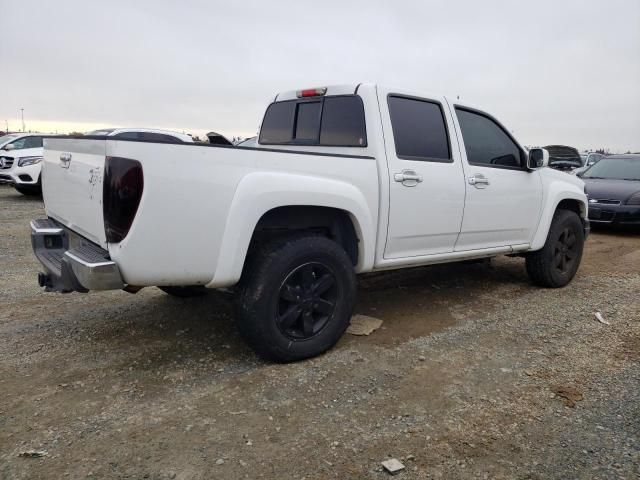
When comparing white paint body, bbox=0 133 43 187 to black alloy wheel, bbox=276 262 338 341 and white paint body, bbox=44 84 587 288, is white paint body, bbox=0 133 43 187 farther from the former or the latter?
black alloy wheel, bbox=276 262 338 341

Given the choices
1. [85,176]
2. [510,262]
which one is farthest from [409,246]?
[510,262]

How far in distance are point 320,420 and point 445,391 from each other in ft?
2.75

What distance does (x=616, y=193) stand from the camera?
30.7 ft

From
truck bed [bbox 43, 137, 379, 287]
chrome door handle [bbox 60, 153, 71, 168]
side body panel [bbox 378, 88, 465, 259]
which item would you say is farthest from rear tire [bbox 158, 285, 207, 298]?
side body panel [bbox 378, 88, 465, 259]

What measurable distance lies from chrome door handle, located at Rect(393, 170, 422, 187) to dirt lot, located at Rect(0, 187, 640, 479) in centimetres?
118

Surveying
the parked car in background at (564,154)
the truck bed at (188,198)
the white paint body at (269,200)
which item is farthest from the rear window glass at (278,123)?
the parked car in background at (564,154)

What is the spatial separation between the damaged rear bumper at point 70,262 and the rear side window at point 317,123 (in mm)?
1947

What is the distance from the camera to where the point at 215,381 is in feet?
10.3

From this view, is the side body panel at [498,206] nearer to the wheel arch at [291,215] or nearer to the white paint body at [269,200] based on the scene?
the white paint body at [269,200]

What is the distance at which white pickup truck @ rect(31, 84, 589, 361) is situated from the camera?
108 inches

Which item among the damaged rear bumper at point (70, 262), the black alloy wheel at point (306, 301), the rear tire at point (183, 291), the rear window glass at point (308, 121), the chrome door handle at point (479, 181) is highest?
the rear window glass at point (308, 121)

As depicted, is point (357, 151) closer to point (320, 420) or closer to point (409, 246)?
point (409, 246)

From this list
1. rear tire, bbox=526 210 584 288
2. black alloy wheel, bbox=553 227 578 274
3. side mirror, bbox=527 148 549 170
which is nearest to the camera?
side mirror, bbox=527 148 549 170

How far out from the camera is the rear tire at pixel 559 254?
17.4 feet
